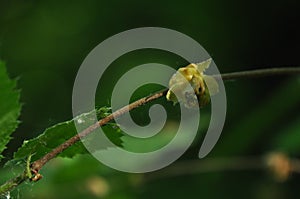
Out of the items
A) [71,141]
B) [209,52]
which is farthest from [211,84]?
[209,52]

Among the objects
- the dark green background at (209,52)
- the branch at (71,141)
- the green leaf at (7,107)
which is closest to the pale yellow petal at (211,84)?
the branch at (71,141)

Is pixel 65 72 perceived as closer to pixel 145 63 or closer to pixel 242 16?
pixel 145 63

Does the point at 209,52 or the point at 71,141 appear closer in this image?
the point at 71,141

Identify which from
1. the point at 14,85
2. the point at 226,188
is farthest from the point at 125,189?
the point at 14,85

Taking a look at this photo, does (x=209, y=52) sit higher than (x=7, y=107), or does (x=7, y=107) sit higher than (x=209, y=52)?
(x=7, y=107)

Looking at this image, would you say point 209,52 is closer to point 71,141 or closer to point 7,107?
point 7,107

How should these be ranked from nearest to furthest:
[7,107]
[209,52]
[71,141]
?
[71,141], [7,107], [209,52]

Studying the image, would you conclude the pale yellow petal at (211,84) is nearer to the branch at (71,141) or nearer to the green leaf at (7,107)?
the branch at (71,141)

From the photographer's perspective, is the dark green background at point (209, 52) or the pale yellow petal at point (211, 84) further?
the dark green background at point (209, 52)
